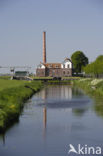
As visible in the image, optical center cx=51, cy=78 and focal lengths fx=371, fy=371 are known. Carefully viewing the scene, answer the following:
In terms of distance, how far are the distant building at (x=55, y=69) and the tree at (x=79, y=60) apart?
7.87 feet

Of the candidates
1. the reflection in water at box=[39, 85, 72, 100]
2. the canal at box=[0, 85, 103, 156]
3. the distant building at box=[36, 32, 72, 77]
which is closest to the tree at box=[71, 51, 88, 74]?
the distant building at box=[36, 32, 72, 77]

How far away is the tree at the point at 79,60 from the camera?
151m

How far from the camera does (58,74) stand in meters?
154

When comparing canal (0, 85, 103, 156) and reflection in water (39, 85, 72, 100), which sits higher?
reflection in water (39, 85, 72, 100)

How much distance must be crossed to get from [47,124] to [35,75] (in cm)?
12923

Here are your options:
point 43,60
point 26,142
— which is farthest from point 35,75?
point 26,142

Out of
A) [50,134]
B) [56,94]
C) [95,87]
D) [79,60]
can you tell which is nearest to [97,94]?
[56,94]

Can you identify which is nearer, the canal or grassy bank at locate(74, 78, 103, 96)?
the canal

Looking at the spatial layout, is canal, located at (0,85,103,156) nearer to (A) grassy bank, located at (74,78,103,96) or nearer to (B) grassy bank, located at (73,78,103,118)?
(B) grassy bank, located at (73,78,103,118)

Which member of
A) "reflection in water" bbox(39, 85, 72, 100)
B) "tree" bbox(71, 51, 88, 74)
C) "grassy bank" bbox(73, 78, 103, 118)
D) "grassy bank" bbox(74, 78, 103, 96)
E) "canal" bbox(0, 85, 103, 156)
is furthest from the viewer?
"tree" bbox(71, 51, 88, 74)

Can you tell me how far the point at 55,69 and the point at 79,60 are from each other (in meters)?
11.1

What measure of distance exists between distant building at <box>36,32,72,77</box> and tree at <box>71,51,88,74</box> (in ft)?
7.87

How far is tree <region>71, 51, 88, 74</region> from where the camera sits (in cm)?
15088

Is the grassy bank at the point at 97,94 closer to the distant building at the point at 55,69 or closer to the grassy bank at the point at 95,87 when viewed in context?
the grassy bank at the point at 95,87
